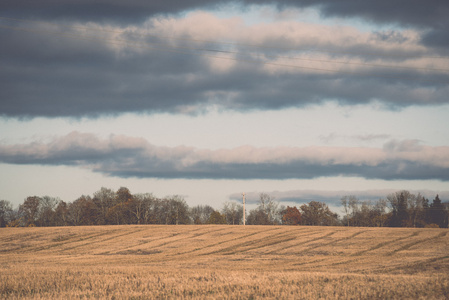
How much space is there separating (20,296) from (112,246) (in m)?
35.9

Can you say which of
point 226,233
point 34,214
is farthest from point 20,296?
point 34,214

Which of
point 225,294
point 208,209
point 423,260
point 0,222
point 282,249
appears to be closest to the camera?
point 225,294

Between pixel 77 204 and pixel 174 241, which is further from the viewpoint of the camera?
pixel 77 204

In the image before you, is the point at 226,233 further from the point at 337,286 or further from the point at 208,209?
the point at 208,209

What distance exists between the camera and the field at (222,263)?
18.9m

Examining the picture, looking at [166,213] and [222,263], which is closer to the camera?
[222,263]

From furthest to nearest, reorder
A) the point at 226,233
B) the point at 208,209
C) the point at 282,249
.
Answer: the point at 208,209 < the point at 226,233 < the point at 282,249

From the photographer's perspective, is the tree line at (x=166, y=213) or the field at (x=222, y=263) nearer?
the field at (x=222, y=263)

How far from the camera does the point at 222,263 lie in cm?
3803

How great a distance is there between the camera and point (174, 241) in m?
57.3

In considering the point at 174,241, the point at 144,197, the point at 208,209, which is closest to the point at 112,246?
the point at 174,241

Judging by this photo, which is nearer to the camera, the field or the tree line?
the field

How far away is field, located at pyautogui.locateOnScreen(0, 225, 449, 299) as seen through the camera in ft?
62.0

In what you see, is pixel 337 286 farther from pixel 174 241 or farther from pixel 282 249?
pixel 174 241
